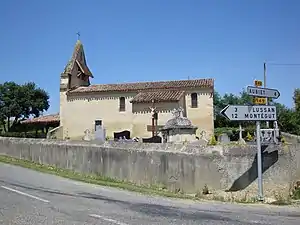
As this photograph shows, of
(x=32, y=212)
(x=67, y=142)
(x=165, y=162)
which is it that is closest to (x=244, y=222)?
(x=32, y=212)

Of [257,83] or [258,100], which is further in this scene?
[258,100]

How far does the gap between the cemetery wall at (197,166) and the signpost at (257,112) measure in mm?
2283

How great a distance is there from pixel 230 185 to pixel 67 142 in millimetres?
11210

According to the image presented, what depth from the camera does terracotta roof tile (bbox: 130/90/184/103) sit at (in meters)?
41.0

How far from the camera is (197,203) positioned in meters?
11.7

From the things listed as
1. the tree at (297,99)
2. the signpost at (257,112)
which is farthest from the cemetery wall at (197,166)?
the tree at (297,99)

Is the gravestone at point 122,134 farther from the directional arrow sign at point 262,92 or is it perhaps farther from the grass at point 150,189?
the directional arrow sign at point 262,92

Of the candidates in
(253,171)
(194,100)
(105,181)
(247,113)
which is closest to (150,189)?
(105,181)

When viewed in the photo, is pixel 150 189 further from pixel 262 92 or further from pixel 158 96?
pixel 158 96

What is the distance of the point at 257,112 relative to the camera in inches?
504

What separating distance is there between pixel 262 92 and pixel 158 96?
2905 cm

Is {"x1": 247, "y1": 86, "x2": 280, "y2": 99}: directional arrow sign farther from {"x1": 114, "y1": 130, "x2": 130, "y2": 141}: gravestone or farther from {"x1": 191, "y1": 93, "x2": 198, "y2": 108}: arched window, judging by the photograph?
{"x1": 114, "y1": 130, "x2": 130, "y2": 141}: gravestone

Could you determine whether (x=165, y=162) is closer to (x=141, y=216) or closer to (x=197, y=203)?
(x=197, y=203)

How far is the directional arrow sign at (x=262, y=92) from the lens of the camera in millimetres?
12501
